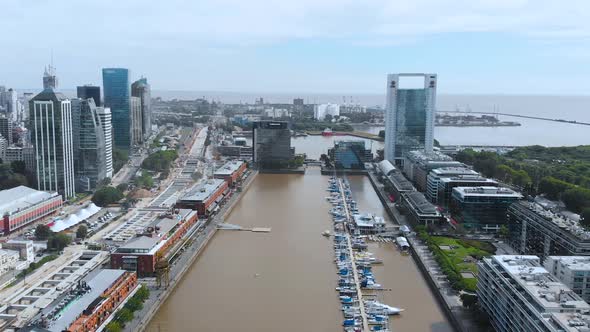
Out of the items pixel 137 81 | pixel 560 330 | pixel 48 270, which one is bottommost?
pixel 48 270

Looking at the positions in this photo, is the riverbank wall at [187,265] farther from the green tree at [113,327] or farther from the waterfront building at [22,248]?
the waterfront building at [22,248]

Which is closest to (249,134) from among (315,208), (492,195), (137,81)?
(137,81)

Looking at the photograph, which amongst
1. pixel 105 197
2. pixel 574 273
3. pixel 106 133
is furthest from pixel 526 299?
pixel 106 133

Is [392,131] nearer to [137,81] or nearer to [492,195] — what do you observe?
[492,195]

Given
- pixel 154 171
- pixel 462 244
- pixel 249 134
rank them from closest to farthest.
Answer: pixel 462 244, pixel 154 171, pixel 249 134

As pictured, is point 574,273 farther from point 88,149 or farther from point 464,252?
point 88,149

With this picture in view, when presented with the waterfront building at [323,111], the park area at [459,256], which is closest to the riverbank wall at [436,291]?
the park area at [459,256]

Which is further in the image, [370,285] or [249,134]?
[249,134]
